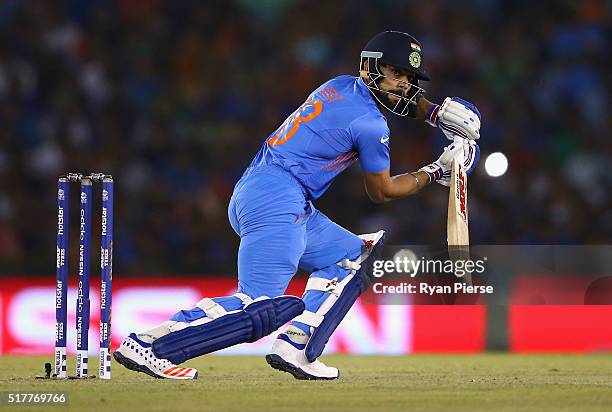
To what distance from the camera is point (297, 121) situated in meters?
6.07

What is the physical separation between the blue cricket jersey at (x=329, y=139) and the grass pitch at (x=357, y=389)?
0.99 meters

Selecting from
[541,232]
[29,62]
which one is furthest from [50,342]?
[541,232]

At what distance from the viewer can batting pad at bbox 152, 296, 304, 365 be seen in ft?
18.7

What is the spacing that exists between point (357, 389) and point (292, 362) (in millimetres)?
571

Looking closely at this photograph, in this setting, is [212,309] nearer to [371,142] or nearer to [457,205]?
[371,142]

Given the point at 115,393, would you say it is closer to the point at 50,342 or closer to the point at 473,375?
the point at 473,375

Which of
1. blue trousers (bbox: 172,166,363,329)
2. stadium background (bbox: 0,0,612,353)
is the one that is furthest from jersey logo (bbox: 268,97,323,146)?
stadium background (bbox: 0,0,612,353)

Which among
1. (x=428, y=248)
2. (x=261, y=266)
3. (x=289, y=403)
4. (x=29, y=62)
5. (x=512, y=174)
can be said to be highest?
(x=29, y=62)

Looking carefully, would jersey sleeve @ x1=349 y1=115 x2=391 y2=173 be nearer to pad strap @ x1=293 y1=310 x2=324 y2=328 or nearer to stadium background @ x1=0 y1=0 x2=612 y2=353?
pad strap @ x1=293 y1=310 x2=324 y2=328

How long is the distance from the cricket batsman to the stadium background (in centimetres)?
318

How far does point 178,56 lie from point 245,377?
5.51 m

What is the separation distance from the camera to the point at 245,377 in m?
6.45

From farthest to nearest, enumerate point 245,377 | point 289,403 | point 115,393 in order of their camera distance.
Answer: point 245,377, point 115,393, point 289,403

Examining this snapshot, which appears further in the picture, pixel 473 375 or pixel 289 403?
pixel 473 375
